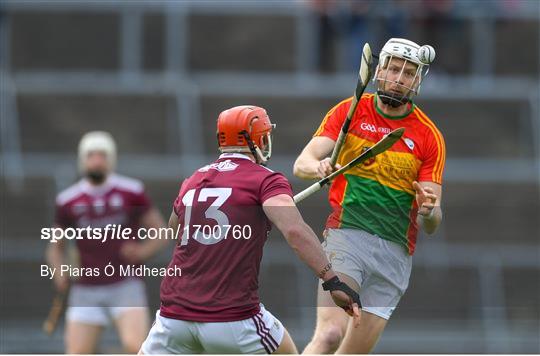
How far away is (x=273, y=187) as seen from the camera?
6.16 m

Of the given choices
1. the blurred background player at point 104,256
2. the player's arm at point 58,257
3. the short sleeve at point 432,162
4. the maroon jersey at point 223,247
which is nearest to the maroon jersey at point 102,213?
the blurred background player at point 104,256

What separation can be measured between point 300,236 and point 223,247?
0.37 metres

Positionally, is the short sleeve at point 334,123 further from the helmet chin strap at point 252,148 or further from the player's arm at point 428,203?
the helmet chin strap at point 252,148

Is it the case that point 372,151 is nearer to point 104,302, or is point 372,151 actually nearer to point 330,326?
point 330,326

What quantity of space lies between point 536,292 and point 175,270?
7.20 metres

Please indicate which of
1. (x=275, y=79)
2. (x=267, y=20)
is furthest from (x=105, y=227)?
(x=267, y=20)

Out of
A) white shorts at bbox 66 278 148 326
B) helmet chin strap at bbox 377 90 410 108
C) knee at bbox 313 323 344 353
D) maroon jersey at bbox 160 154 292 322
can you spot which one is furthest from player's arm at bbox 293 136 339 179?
white shorts at bbox 66 278 148 326

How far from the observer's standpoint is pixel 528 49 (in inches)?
650

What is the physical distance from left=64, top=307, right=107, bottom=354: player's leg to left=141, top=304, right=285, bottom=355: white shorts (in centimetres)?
354

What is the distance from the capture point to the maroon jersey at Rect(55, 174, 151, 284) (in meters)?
9.66

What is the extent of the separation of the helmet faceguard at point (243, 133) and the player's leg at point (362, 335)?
1.20 meters

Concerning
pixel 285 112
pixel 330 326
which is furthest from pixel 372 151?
pixel 285 112

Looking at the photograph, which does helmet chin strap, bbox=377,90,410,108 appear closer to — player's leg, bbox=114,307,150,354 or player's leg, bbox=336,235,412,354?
player's leg, bbox=336,235,412,354

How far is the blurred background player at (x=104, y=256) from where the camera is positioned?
9648mm
